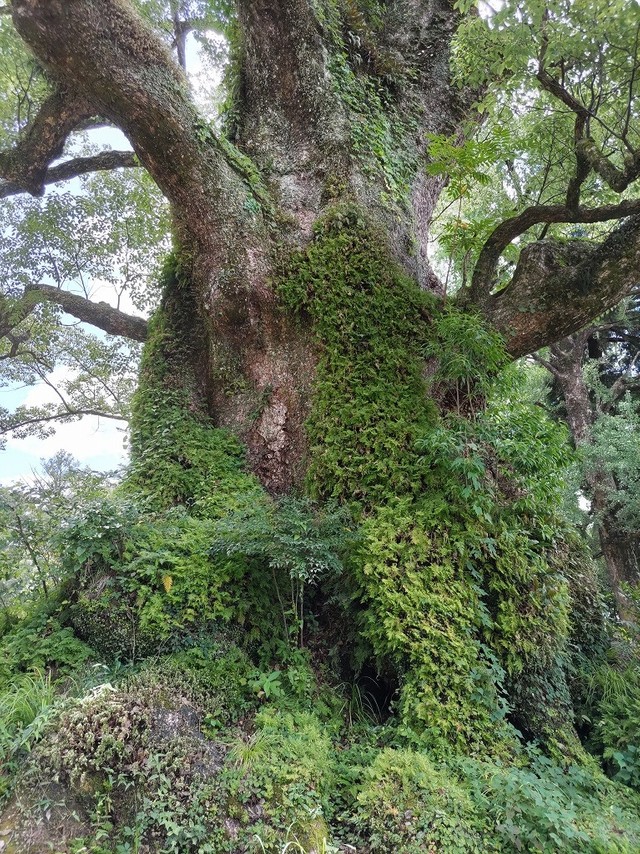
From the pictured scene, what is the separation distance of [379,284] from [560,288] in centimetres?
171

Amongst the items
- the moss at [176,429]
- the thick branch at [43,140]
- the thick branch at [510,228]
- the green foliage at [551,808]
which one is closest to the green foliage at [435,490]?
the green foliage at [551,808]

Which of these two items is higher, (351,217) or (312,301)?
(351,217)

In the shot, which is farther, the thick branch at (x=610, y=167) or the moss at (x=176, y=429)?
the moss at (x=176, y=429)

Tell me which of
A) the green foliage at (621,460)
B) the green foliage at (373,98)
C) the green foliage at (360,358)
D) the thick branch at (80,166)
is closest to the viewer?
the green foliage at (360,358)

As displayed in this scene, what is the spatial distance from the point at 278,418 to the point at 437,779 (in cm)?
302

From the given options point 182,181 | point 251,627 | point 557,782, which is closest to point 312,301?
point 182,181

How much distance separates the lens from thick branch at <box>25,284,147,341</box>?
671 cm

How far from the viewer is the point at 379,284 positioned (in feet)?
14.7

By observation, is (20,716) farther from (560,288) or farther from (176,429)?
(560,288)

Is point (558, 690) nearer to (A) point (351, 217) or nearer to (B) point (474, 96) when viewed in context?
(A) point (351, 217)

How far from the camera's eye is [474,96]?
20.6 ft

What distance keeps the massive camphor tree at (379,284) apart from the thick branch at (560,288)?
19mm

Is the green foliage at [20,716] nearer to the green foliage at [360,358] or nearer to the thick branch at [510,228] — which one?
the green foliage at [360,358]

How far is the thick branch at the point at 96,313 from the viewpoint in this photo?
264 inches
